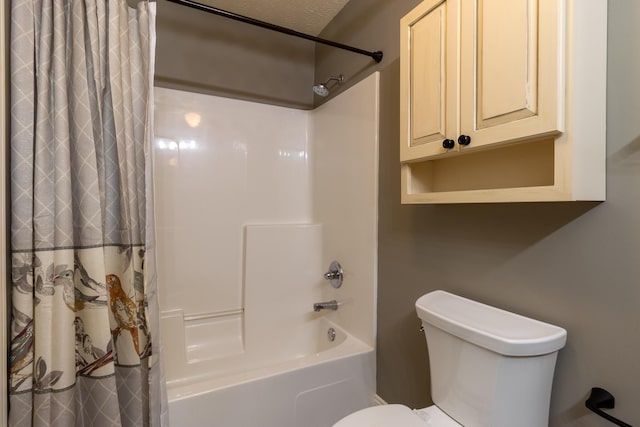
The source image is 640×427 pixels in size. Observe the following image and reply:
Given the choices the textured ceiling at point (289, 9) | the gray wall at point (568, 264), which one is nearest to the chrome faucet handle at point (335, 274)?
the gray wall at point (568, 264)

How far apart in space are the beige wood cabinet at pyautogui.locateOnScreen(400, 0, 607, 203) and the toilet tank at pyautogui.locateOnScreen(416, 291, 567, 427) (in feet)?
1.26

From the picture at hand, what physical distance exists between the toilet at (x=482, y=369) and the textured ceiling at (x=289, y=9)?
76.1 inches

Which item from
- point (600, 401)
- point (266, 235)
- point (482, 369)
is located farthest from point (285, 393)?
point (600, 401)

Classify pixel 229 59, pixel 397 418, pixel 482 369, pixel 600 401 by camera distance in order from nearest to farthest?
pixel 600 401
pixel 482 369
pixel 397 418
pixel 229 59

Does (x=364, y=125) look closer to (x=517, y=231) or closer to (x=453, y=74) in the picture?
(x=453, y=74)

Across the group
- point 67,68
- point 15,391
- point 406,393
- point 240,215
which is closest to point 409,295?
point 406,393

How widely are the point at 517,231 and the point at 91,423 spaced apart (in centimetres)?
160

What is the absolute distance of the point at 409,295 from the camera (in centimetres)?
152

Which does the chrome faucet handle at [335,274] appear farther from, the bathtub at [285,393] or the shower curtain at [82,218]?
the shower curtain at [82,218]

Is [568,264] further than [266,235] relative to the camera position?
No

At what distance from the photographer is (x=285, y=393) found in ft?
4.82

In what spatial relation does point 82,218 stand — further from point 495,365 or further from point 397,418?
point 495,365

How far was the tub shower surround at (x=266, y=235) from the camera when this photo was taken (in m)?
1.80

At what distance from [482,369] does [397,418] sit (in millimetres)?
328
